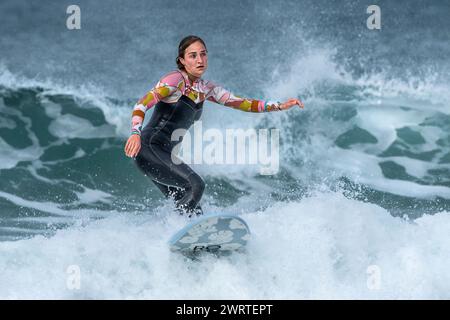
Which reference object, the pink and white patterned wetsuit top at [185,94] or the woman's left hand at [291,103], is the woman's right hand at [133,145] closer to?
the pink and white patterned wetsuit top at [185,94]

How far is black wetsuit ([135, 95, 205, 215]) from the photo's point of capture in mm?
4961

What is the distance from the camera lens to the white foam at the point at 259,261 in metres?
5.17

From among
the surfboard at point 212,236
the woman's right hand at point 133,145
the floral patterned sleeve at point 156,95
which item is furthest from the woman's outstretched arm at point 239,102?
the surfboard at point 212,236

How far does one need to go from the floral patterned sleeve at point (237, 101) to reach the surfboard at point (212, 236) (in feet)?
3.49

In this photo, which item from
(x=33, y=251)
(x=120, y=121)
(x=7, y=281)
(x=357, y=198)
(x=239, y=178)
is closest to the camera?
(x=7, y=281)

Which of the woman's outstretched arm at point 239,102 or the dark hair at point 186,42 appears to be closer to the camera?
the dark hair at point 186,42

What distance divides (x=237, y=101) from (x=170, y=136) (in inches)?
27.8

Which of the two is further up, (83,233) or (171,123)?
(171,123)

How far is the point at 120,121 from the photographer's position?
11094 millimetres

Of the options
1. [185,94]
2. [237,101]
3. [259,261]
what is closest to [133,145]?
[185,94]

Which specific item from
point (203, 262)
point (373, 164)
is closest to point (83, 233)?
point (203, 262)

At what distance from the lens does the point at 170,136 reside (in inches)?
198

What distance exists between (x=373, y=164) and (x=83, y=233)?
22.5ft

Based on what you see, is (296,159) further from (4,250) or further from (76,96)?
(4,250)
